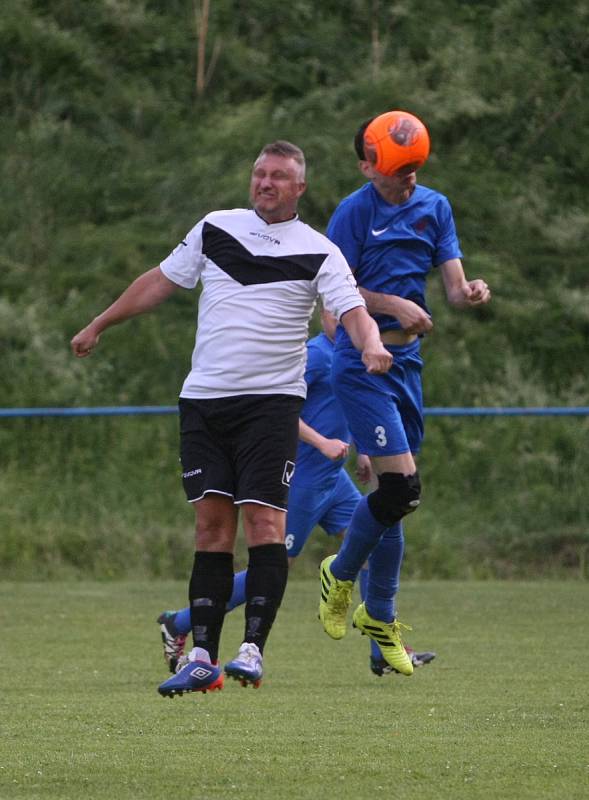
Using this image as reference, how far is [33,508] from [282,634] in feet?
17.4

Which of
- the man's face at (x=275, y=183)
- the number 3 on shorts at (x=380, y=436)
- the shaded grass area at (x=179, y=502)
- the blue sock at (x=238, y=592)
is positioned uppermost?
the man's face at (x=275, y=183)

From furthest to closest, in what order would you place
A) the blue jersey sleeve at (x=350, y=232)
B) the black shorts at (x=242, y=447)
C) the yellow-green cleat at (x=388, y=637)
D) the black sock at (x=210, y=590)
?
the yellow-green cleat at (x=388, y=637) → the blue jersey sleeve at (x=350, y=232) → the black sock at (x=210, y=590) → the black shorts at (x=242, y=447)

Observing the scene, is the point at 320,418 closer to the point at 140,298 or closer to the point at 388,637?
the point at 388,637

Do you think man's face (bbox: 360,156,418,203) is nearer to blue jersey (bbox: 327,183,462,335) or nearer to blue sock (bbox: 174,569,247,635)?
blue jersey (bbox: 327,183,462,335)

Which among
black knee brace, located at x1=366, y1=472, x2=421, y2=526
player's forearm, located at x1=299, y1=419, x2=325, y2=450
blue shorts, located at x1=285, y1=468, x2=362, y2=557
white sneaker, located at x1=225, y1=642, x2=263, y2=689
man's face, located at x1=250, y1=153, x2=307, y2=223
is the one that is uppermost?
man's face, located at x1=250, y1=153, x2=307, y2=223

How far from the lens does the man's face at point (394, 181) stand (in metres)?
7.18

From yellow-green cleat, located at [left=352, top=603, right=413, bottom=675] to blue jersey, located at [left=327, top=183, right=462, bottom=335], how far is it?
1480 mm

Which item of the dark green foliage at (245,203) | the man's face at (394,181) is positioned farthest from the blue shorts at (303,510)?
the dark green foliage at (245,203)

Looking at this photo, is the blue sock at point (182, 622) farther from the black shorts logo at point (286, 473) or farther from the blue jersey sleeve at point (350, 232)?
the black shorts logo at point (286, 473)

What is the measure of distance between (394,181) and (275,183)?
1095 millimetres

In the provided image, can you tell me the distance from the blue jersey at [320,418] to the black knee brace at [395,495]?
155cm

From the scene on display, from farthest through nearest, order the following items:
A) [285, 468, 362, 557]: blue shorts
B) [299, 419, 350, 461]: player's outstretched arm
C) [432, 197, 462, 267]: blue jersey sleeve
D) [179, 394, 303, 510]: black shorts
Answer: [285, 468, 362, 557]: blue shorts < [299, 419, 350, 461]: player's outstretched arm < [432, 197, 462, 267]: blue jersey sleeve < [179, 394, 303, 510]: black shorts

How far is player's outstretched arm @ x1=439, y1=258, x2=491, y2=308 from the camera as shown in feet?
23.0

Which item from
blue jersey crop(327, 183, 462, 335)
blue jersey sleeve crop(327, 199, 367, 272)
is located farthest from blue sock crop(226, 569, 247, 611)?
blue jersey sleeve crop(327, 199, 367, 272)
